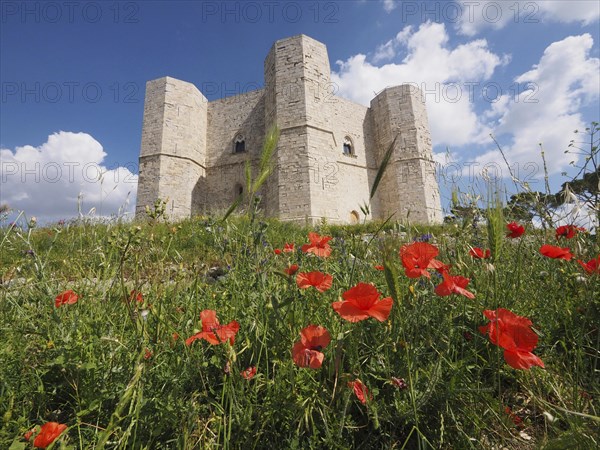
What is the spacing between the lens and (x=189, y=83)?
1522 cm

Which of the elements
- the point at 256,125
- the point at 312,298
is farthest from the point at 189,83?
the point at 312,298

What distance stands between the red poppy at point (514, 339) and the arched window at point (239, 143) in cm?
1593

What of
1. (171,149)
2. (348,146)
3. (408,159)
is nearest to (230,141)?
(171,149)

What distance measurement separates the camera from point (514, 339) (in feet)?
2.66

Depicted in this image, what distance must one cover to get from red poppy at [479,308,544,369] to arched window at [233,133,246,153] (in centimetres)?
1593

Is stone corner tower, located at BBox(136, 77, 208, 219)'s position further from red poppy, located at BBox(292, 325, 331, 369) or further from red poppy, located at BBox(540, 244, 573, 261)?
red poppy, located at BBox(540, 244, 573, 261)

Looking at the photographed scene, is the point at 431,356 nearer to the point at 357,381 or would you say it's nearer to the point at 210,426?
the point at 357,381

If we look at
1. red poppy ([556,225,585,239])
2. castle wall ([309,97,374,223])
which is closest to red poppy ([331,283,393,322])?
red poppy ([556,225,585,239])

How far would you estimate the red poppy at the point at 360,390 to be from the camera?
2.80ft

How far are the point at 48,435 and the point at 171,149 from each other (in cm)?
1499

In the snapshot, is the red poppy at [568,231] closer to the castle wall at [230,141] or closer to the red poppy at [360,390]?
the red poppy at [360,390]

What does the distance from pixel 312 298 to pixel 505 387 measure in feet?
2.78

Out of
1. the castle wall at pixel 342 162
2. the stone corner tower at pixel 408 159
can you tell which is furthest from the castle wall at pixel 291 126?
the stone corner tower at pixel 408 159

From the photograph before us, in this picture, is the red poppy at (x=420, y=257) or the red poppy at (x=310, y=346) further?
the red poppy at (x=420, y=257)
